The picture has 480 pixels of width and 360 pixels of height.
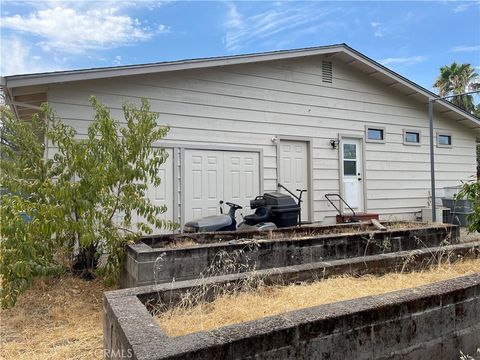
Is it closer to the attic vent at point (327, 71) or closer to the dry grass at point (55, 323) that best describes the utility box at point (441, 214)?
the attic vent at point (327, 71)

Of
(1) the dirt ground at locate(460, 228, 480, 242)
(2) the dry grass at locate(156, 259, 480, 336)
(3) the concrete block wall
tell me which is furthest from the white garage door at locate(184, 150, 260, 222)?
(3) the concrete block wall

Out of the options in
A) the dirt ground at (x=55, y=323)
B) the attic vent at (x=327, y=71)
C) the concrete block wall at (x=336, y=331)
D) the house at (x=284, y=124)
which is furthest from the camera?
the attic vent at (x=327, y=71)

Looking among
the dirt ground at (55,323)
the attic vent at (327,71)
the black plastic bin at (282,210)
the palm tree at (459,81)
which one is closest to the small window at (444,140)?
the attic vent at (327,71)

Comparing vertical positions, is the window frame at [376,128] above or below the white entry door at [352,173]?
above

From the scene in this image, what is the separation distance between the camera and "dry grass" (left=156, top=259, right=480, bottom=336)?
2.38 metres

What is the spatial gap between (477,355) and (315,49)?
6.84 metres

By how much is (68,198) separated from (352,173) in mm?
6713

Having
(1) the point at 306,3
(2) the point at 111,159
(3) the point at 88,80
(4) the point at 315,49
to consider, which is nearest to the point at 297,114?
(4) the point at 315,49

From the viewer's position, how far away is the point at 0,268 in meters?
3.63

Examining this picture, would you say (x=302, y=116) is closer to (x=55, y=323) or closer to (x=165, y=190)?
(x=165, y=190)

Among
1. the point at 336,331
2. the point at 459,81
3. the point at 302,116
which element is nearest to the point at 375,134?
the point at 302,116

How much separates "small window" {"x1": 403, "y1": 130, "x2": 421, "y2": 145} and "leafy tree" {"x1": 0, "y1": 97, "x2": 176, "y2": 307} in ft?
24.1

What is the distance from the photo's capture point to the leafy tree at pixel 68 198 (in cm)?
371

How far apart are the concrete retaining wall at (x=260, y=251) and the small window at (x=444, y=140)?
6.02m
